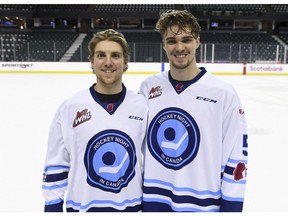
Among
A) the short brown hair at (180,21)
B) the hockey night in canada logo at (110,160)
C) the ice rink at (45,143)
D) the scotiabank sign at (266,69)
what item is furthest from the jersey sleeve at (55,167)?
the scotiabank sign at (266,69)

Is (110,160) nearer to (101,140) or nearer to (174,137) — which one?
(101,140)

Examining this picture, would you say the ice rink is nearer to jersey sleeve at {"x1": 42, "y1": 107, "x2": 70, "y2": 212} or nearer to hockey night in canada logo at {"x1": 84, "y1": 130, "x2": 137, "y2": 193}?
jersey sleeve at {"x1": 42, "y1": 107, "x2": 70, "y2": 212}

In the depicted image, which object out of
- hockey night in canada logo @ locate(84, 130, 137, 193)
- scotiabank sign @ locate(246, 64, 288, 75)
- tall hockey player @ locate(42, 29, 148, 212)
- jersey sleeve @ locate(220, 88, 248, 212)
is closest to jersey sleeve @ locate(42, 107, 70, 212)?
tall hockey player @ locate(42, 29, 148, 212)

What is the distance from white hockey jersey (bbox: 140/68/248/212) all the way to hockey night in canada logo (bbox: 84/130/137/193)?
0.46 ft

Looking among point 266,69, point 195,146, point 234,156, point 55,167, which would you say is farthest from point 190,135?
point 266,69

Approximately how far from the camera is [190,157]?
173 cm

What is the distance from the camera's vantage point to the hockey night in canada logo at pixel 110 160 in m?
1.63

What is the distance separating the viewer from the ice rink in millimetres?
2955

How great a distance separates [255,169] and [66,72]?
9.92 meters

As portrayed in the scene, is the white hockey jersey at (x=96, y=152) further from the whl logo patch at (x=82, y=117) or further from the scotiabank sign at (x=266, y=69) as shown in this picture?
the scotiabank sign at (x=266, y=69)

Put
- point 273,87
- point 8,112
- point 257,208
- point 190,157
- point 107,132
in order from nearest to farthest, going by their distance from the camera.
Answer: point 107,132
point 190,157
point 257,208
point 8,112
point 273,87

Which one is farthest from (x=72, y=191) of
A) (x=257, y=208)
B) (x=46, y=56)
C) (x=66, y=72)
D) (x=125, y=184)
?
(x=46, y=56)

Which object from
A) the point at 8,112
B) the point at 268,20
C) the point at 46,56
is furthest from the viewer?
the point at 268,20

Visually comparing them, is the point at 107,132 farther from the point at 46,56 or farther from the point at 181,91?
the point at 46,56
